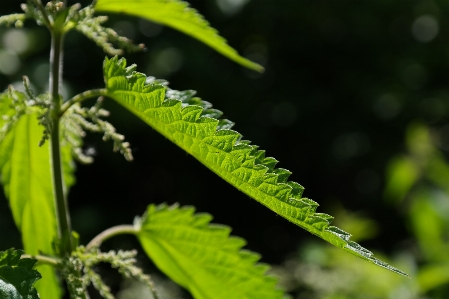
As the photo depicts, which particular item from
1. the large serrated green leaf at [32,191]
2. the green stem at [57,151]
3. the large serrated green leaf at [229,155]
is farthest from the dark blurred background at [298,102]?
the large serrated green leaf at [229,155]

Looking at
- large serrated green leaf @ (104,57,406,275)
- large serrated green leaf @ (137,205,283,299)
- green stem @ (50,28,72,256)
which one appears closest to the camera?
large serrated green leaf @ (104,57,406,275)

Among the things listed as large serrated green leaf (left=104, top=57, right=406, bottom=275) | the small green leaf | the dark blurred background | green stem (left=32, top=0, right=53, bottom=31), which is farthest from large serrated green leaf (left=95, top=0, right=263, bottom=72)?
the dark blurred background

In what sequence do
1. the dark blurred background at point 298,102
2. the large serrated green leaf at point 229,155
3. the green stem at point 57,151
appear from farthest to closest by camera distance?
the dark blurred background at point 298,102
the green stem at point 57,151
the large serrated green leaf at point 229,155

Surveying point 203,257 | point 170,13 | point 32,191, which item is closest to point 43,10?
point 170,13

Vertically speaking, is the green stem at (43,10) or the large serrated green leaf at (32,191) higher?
the green stem at (43,10)

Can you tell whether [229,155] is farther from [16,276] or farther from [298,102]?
[298,102]

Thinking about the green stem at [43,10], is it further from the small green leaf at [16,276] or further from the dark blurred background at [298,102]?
the dark blurred background at [298,102]

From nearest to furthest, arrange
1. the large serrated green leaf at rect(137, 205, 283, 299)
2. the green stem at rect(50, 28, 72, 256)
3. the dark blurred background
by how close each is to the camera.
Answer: the green stem at rect(50, 28, 72, 256) → the large serrated green leaf at rect(137, 205, 283, 299) → the dark blurred background

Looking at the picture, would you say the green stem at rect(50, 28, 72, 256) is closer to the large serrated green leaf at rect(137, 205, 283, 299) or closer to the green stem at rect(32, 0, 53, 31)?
the green stem at rect(32, 0, 53, 31)
